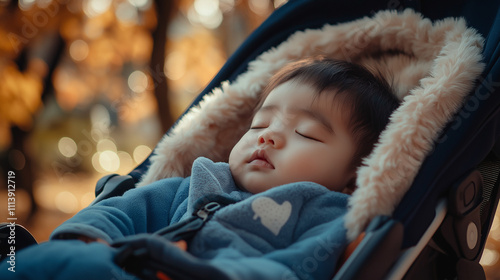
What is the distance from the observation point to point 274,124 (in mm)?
1114

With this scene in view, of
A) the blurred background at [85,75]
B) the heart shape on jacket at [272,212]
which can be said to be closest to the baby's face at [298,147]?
the heart shape on jacket at [272,212]

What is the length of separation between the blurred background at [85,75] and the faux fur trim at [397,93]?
54.1 inches

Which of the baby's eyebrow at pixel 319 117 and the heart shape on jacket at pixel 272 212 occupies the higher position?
the baby's eyebrow at pixel 319 117

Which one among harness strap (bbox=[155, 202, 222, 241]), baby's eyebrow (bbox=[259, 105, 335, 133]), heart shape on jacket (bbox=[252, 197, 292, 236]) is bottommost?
harness strap (bbox=[155, 202, 222, 241])

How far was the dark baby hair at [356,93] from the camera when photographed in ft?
3.67

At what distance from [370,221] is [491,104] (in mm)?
348

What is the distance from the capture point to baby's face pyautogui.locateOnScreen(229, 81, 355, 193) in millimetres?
1055

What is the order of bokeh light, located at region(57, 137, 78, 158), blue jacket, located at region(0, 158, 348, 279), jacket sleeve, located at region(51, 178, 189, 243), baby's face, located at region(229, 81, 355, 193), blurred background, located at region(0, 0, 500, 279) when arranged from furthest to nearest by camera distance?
bokeh light, located at region(57, 137, 78, 158) < blurred background, located at region(0, 0, 500, 279) < baby's face, located at region(229, 81, 355, 193) < jacket sleeve, located at region(51, 178, 189, 243) < blue jacket, located at region(0, 158, 348, 279)

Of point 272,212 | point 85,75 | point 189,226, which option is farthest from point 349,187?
point 85,75

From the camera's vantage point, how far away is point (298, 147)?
3.46 feet

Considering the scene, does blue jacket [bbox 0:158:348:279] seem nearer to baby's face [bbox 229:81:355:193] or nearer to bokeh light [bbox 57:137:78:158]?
baby's face [bbox 229:81:355:193]

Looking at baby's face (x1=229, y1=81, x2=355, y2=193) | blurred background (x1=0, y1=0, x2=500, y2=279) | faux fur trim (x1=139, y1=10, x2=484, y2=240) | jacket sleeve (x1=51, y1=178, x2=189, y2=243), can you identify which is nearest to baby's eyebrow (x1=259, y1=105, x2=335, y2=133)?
baby's face (x1=229, y1=81, x2=355, y2=193)

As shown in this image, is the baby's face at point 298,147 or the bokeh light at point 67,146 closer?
the baby's face at point 298,147

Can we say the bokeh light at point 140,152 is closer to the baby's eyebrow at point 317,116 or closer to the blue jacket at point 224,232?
the blue jacket at point 224,232
